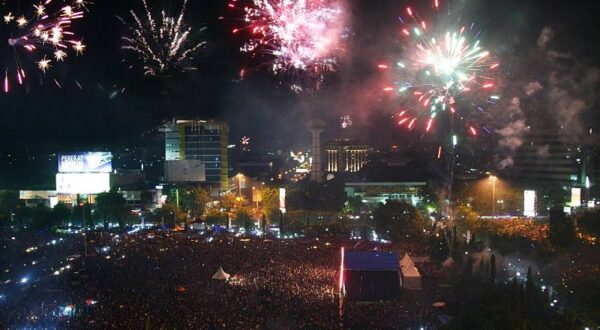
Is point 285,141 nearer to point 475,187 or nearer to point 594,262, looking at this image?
point 475,187

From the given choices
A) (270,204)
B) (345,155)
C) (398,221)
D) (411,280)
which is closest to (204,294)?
(411,280)

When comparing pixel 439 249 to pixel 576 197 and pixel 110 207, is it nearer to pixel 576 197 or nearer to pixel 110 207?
pixel 576 197

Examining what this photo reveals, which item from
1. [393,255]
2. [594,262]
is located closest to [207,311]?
[393,255]

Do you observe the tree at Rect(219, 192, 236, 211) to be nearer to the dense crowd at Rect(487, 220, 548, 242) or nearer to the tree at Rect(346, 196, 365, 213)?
the tree at Rect(346, 196, 365, 213)

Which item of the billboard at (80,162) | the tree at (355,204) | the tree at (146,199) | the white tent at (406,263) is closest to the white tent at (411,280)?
the white tent at (406,263)

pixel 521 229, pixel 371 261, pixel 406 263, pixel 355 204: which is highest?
pixel 355 204

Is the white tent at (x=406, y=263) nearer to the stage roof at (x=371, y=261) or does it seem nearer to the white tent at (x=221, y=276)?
the stage roof at (x=371, y=261)
